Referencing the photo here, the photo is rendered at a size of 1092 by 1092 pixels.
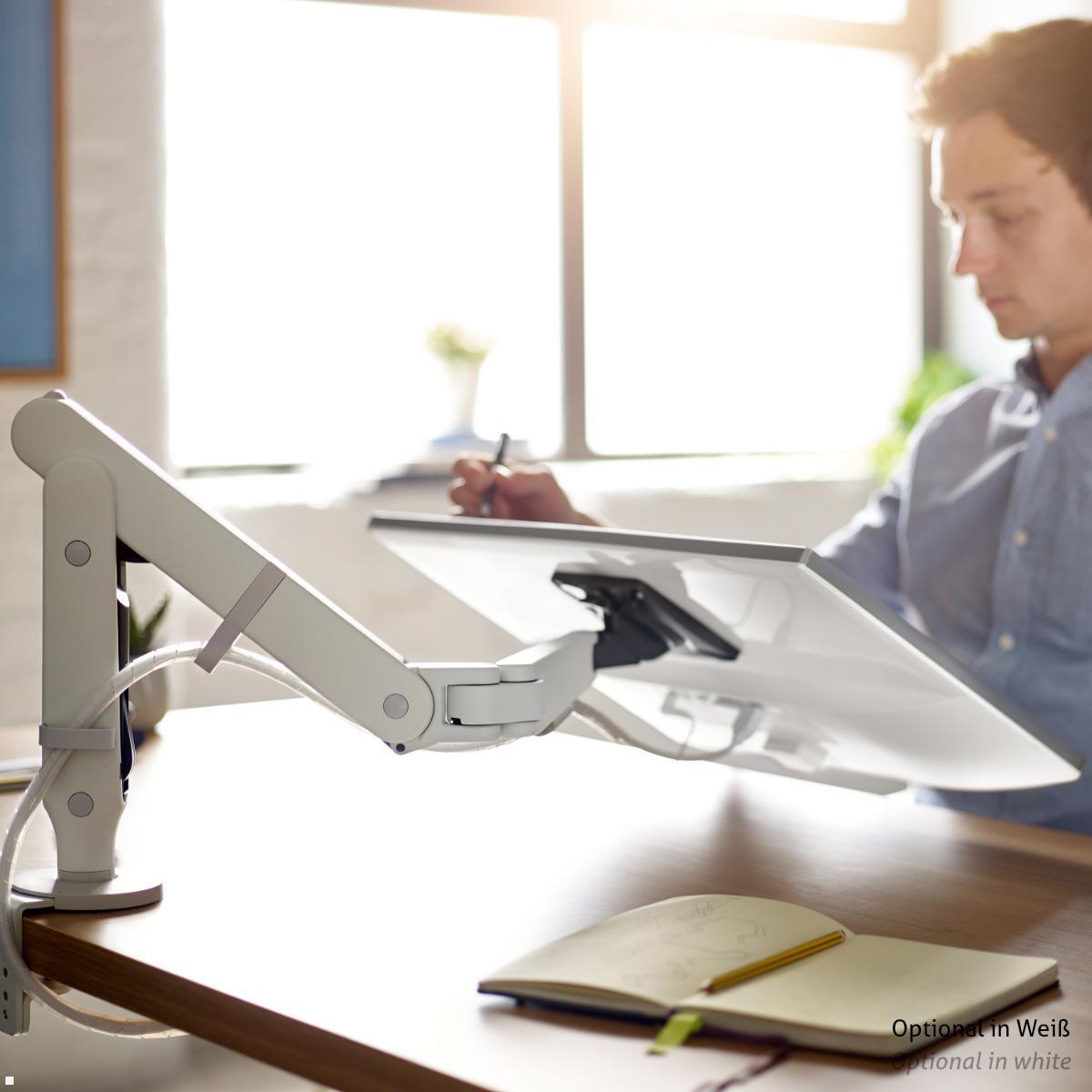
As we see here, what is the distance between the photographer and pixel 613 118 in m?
3.61

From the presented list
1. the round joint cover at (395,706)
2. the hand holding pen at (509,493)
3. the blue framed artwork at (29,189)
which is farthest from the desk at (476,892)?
the blue framed artwork at (29,189)

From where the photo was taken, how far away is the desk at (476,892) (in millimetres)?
674

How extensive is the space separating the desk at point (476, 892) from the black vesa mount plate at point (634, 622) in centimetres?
14

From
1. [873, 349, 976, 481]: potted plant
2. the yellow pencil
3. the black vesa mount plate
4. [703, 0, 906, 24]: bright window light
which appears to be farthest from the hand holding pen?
[703, 0, 906, 24]: bright window light

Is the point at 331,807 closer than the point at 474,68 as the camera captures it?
Yes

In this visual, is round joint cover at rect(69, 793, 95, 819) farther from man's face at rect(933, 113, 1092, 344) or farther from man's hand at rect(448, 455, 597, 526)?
man's face at rect(933, 113, 1092, 344)

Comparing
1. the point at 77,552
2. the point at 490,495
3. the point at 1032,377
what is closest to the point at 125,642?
the point at 77,552

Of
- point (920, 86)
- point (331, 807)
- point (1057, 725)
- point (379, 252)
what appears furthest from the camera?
point (379, 252)

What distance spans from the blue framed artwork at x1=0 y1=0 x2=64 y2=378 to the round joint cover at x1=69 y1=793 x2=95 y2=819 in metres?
1.70

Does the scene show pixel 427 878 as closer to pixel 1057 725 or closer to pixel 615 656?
pixel 615 656

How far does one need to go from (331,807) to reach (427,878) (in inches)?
9.2

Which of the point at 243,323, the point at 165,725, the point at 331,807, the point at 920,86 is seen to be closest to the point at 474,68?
the point at 243,323

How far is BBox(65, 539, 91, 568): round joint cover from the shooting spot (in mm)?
850

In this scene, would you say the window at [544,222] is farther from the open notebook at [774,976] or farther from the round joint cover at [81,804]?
the open notebook at [774,976]
